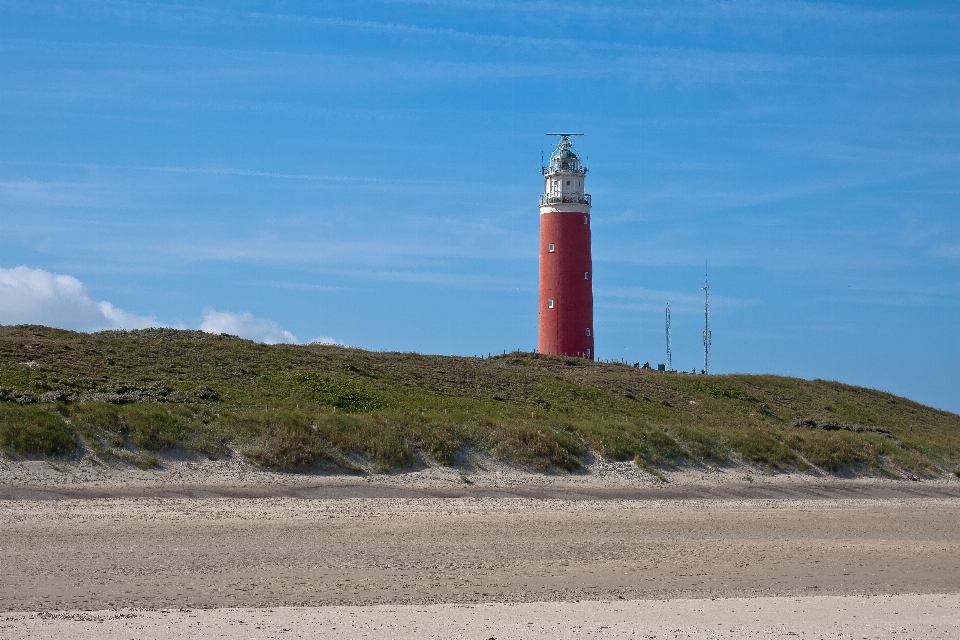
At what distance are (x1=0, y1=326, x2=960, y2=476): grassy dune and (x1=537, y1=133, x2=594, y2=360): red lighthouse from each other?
4539 mm

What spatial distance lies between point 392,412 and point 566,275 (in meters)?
21.6

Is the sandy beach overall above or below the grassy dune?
below

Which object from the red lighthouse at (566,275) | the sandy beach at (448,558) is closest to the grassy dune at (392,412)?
the sandy beach at (448,558)

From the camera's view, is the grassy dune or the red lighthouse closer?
the grassy dune

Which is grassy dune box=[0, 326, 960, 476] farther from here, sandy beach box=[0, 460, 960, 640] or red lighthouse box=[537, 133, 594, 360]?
red lighthouse box=[537, 133, 594, 360]

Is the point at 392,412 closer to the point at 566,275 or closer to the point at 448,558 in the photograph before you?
the point at 448,558

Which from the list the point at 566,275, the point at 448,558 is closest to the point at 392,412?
the point at 448,558

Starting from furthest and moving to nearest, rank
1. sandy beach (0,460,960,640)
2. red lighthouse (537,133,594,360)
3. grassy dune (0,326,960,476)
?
1. red lighthouse (537,133,594,360)
2. grassy dune (0,326,960,476)
3. sandy beach (0,460,960,640)

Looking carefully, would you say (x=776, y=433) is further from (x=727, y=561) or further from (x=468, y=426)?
(x=727, y=561)

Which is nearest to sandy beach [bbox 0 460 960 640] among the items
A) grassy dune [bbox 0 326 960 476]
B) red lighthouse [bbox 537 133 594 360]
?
Answer: grassy dune [bbox 0 326 960 476]

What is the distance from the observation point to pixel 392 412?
27.6 metres

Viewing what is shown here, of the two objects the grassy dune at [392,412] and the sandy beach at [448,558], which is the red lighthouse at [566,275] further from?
the sandy beach at [448,558]

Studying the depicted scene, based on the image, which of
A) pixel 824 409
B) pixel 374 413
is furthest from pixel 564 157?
pixel 374 413

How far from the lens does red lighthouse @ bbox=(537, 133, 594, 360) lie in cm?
4806
